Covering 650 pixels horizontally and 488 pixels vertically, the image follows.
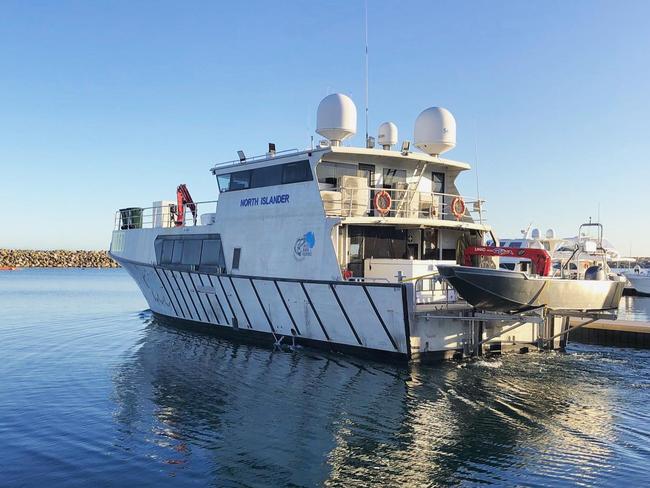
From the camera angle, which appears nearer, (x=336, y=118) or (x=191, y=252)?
(x=336, y=118)

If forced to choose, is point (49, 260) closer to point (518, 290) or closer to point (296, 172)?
point (296, 172)

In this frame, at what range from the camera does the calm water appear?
8.17m

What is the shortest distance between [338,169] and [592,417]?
9.61m

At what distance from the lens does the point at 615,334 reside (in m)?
21.0

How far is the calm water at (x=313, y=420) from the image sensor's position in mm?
8172

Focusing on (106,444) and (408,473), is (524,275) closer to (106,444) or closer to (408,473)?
(408,473)

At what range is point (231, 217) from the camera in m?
19.0

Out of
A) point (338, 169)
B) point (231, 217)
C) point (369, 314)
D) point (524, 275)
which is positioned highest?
point (338, 169)

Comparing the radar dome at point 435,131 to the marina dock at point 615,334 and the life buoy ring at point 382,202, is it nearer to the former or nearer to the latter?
the life buoy ring at point 382,202

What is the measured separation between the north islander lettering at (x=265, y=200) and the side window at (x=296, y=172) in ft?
1.57

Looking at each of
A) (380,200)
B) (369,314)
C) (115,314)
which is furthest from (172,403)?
(115,314)

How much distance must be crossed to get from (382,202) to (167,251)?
9399 millimetres

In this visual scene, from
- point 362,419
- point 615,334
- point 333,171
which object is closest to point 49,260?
point 333,171

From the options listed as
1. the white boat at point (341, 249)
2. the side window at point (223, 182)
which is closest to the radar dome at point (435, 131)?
the white boat at point (341, 249)
